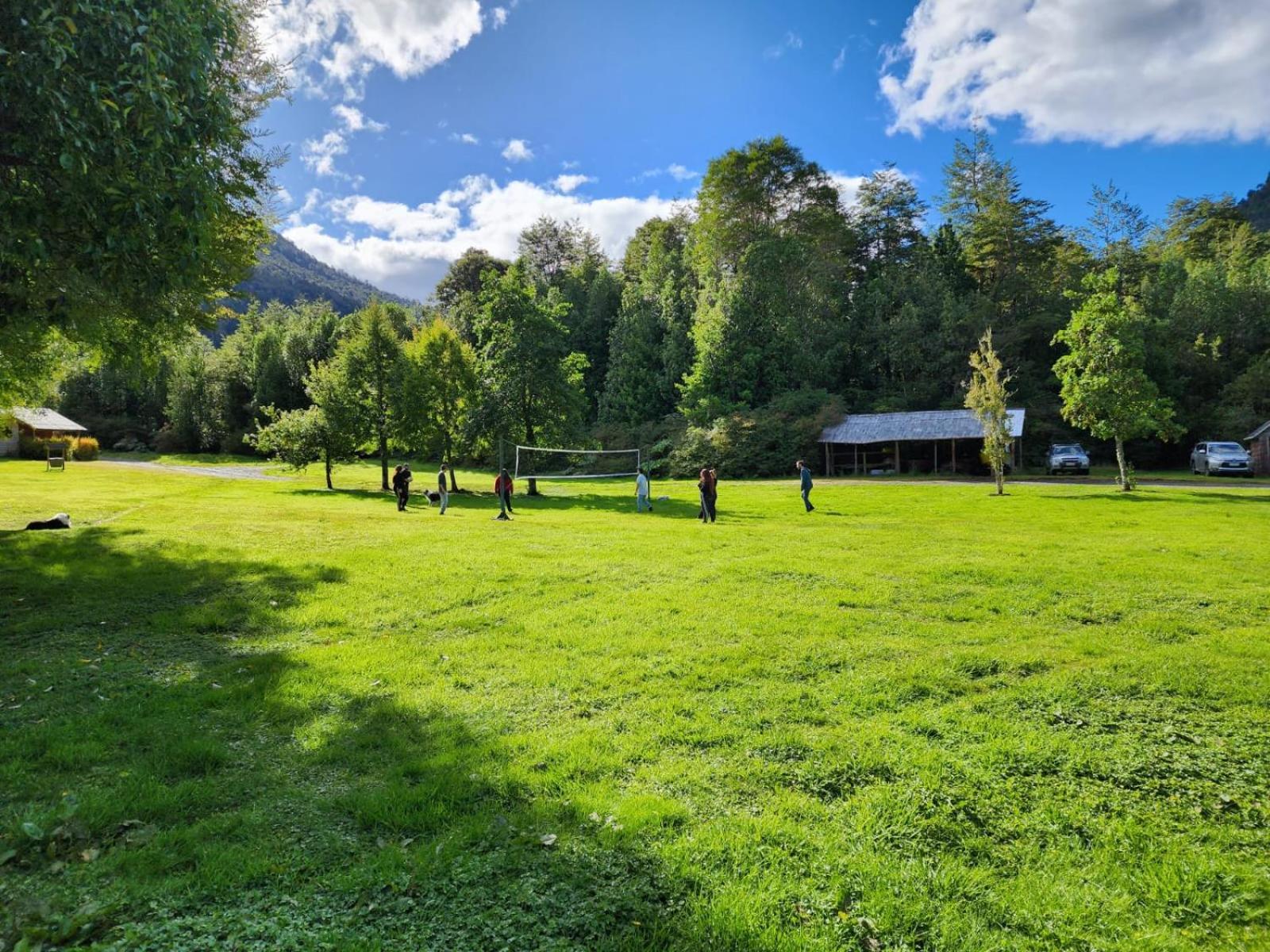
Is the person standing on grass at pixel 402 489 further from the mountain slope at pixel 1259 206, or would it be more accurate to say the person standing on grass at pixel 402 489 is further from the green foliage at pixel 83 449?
the mountain slope at pixel 1259 206

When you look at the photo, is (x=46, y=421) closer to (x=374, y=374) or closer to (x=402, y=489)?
(x=374, y=374)

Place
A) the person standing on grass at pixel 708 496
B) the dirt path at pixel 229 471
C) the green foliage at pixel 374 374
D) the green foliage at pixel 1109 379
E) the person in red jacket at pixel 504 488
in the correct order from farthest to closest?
the dirt path at pixel 229 471 → the green foliage at pixel 374 374 → the green foliage at pixel 1109 379 → the person in red jacket at pixel 504 488 → the person standing on grass at pixel 708 496

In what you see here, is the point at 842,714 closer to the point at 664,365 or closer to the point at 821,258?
the point at 664,365

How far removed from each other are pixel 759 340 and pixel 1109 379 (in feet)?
88.6

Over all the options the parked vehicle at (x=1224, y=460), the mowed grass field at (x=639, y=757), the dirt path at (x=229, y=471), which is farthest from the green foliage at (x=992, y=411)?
the dirt path at (x=229, y=471)

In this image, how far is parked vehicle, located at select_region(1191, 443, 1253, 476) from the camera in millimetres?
30141

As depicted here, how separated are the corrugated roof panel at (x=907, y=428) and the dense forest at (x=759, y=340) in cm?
209

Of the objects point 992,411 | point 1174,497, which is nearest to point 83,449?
point 992,411

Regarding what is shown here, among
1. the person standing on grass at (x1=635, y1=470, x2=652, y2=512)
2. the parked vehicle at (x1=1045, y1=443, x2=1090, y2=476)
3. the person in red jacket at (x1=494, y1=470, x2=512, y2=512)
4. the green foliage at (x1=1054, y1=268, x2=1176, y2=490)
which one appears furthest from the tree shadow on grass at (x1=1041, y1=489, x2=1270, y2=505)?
the person in red jacket at (x1=494, y1=470, x2=512, y2=512)

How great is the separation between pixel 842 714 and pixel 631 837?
8.23 ft

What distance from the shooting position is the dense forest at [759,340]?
33969 millimetres

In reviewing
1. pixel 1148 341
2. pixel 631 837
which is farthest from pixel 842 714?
pixel 1148 341

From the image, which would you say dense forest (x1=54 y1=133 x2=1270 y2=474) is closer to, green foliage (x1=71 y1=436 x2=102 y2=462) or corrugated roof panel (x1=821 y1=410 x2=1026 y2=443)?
corrugated roof panel (x1=821 y1=410 x2=1026 y2=443)

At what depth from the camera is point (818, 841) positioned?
3.69m
